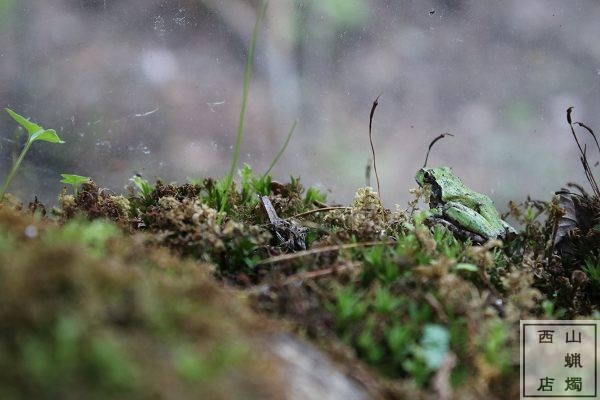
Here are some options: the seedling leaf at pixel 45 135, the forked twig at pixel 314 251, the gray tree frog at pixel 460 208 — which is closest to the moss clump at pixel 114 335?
the forked twig at pixel 314 251

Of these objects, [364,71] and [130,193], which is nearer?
[130,193]

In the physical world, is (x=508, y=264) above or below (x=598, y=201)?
below

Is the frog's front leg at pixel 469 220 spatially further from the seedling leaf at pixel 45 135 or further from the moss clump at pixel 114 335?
the seedling leaf at pixel 45 135

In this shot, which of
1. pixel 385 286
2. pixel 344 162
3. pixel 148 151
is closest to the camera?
pixel 385 286

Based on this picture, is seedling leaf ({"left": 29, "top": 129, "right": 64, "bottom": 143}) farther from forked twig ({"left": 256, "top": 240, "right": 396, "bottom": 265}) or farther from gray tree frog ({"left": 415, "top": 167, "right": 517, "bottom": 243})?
gray tree frog ({"left": 415, "top": 167, "right": 517, "bottom": 243})

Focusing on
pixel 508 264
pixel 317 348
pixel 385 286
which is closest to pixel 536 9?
pixel 508 264

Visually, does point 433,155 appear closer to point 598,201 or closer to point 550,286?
point 598,201

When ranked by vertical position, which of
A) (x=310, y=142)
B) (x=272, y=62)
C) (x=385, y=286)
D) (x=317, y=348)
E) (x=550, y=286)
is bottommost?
(x=317, y=348)

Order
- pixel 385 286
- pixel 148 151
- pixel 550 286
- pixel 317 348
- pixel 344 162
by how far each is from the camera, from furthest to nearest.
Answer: pixel 344 162 → pixel 148 151 → pixel 550 286 → pixel 385 286 → pixel 317 348
